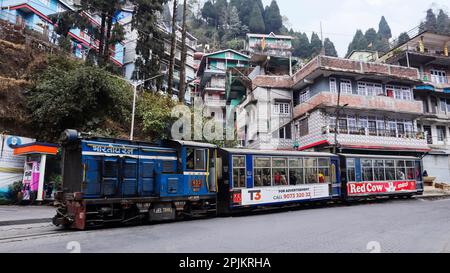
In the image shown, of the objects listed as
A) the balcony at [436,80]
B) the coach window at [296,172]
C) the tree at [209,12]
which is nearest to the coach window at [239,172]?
the coach window at [296,172]

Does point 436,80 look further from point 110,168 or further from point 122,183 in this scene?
point 110,168

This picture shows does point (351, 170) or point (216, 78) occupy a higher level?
point (216, 78)

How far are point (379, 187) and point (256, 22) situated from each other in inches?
3370

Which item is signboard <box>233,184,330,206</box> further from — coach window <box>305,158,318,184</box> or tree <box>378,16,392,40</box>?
tree <box>378,16,392,40</box>

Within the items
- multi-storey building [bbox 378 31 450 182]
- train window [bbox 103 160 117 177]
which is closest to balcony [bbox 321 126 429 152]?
multi-storey building [bbox 378 31 450 182]

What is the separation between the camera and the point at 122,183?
12.0 metres

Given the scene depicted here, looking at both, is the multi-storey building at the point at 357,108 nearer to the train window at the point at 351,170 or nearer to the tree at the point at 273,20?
the train window at the point at 351,170

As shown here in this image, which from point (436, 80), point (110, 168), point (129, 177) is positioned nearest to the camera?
point (110, 168)

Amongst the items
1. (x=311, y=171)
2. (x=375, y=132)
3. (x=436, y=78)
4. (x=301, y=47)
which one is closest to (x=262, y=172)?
(x=311, y=171)

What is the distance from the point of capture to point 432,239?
8.35 meters

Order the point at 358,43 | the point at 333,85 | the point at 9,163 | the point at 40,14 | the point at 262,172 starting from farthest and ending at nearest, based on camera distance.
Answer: the point at 358,43, the point at 40,14, the point at 333,85, the point at 9,163, the point at 262,172

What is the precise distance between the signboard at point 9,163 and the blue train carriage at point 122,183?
10.2 m
